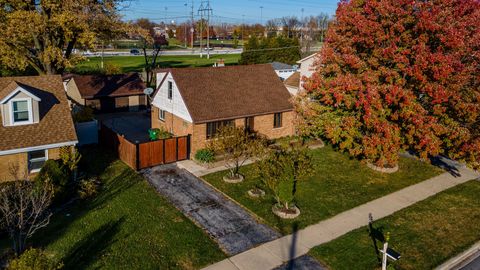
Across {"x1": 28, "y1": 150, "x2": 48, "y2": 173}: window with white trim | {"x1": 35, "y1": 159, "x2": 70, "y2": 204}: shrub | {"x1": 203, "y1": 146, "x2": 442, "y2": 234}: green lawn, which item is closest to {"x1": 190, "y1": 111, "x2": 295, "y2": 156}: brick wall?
{"x1": 203, "y1": 146, "x2": 442, "y2": 234}: green lawn

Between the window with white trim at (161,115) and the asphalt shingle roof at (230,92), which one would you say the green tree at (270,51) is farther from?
the window with white trim at (161,115)

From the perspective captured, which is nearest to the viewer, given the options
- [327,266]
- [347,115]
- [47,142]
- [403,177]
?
[327,266]

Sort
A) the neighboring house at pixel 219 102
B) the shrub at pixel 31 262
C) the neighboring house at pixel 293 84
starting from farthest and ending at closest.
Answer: the neighboring house at pixel 293 84, the neighboring house at pixel 219 102, the shrub at pixel 31 262

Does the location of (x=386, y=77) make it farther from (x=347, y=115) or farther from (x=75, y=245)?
(x=75, y=245)

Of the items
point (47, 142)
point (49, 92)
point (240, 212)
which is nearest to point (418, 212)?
point (240, 212)

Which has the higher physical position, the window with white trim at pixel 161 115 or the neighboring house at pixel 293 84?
the neighboring house at pixel 293 84

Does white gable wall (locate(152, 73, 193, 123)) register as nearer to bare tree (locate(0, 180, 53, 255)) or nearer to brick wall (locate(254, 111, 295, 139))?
brick wall (locate(254, 111, 295, 139))

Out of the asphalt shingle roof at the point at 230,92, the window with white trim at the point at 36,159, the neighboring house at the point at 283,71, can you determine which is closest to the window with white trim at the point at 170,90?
the asphalt shingle roof at the point at 230,92
